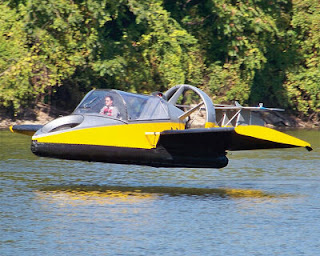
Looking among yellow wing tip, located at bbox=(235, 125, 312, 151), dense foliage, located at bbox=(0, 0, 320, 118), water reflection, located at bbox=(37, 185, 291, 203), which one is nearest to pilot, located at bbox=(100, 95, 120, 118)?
water reflection, located at bbox=(37, 185, 291, 203)

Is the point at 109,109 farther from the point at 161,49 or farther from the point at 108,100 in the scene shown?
the point at 161,49

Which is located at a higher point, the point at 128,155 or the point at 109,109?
the point at 109,109

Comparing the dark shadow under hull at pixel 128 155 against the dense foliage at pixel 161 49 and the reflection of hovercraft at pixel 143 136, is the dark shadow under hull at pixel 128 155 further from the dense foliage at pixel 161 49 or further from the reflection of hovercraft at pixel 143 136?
the dense foliage at pixel 161 49

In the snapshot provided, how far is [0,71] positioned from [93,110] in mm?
20670

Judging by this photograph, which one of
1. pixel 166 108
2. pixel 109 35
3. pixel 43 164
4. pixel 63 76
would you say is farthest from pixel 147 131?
pixel 109 35

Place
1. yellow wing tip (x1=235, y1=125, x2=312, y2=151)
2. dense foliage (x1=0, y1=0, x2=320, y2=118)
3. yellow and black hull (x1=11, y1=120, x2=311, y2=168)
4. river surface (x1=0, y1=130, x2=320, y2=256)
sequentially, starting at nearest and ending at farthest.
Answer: river surface (x1=0, y1=130, x2=320, y2=256) → yellow wing tip (x1=235, y1=125, x2=312, y2=151) → yellow and black hull (x1=11, y1=120, x2=311, y2=168) → dense foliage (x1=0, y1=0, x2=320, y2=118)

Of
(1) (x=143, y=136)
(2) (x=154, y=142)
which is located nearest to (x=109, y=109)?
(1) (x=143, y=136)

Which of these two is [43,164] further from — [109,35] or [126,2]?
[109,35]

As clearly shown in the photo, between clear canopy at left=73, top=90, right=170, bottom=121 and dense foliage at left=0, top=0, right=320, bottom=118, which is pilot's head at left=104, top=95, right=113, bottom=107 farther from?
dense foliage at left=0, top=0, right=320, bottom=118

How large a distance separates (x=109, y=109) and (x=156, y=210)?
3245 millimetres

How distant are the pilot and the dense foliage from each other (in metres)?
18.7

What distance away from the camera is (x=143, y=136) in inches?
706

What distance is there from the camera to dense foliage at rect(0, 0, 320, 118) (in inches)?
1458

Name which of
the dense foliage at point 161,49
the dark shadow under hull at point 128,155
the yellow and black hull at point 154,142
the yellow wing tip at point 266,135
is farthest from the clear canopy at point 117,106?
the dense foliage at point 161,49
